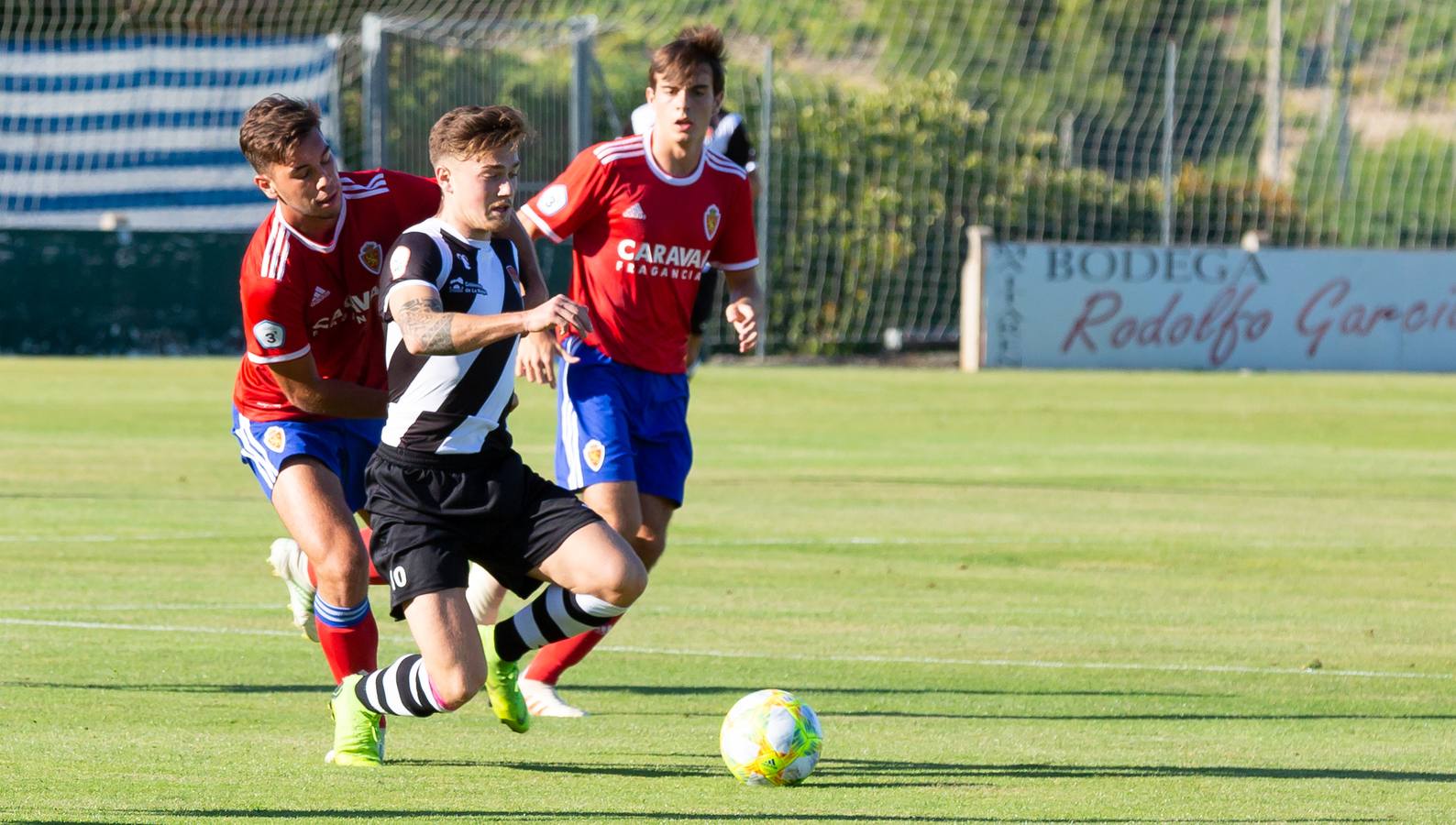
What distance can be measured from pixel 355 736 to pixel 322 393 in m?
1.22

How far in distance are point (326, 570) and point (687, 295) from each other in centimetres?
202

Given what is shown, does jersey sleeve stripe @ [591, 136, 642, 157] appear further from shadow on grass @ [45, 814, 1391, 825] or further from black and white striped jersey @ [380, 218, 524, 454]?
shadow on grass @ [45, 814, 1391, 825]

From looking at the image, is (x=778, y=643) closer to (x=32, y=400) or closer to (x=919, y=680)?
(x=919, y=680)

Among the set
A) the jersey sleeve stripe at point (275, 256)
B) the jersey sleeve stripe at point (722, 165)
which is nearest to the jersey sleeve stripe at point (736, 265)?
the jersey sleeve stripe at point (722, 165)

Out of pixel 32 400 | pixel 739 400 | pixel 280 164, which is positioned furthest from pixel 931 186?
pixel 280 164

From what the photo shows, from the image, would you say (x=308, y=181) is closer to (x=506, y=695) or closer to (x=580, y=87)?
(x=506, y=695)

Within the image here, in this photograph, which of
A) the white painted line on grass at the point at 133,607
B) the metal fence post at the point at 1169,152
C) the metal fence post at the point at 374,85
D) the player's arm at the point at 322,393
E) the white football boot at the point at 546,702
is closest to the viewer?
the player's arm at the point at 322,393

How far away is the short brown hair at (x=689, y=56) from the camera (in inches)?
295

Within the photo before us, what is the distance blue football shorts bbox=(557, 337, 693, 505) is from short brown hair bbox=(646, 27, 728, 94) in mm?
1048

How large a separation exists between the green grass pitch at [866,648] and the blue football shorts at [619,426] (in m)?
0.80

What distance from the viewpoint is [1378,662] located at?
8539mm

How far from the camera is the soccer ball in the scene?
5.92 meters

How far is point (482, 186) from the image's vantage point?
6.01 m

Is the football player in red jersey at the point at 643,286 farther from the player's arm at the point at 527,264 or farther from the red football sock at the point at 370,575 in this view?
the player's arm at the point at 527,264
